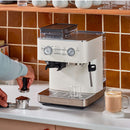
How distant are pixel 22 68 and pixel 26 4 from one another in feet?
1.85

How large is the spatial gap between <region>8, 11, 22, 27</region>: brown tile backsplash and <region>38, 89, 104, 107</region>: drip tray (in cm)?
76

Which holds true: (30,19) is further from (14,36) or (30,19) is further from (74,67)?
(74,67)

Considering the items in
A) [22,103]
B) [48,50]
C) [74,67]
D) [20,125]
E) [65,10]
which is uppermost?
[65,10]

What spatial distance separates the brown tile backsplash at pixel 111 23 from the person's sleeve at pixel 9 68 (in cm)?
73

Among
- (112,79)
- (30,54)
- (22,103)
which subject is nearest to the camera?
(22,103)

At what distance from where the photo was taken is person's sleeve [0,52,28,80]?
239 centimetres

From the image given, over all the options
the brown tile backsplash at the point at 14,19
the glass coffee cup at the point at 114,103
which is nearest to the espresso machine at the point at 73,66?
the glass coffee cup at the point at 114,103

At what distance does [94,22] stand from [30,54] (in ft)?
1.91

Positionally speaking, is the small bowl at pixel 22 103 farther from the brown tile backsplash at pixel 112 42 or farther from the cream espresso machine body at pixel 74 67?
the brown tile backsplash at pixel 112 42

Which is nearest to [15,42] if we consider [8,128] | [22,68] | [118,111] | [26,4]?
[26,4]

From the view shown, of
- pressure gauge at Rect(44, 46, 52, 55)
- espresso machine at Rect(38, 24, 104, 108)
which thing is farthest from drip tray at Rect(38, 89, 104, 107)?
pressure gauge at Rect(44, 46, 52, 55)

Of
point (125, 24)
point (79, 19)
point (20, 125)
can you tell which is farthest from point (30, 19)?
point (20, 125)

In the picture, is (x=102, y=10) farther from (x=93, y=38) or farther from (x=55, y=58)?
(x=55, y=58)

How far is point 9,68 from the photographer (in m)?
2.43
